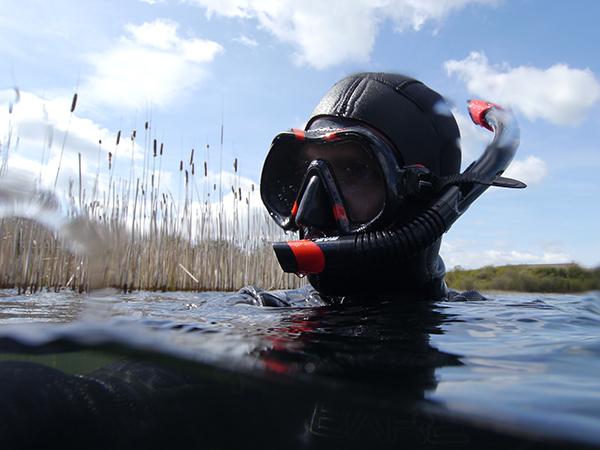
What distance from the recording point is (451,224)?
244cm

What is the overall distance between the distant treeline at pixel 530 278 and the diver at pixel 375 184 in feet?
1.70

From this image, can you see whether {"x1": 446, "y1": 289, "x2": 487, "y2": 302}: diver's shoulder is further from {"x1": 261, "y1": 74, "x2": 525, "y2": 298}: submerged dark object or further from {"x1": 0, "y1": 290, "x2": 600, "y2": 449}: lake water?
{"x1": 0, "y1": 290, "x2": 600, "y2": 449}: lake water

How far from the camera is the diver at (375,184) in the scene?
2.22 m

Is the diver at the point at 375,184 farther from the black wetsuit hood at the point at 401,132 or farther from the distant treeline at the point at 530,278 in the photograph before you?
the distant treeline at the point at 530,278

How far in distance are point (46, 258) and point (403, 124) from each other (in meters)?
4.83

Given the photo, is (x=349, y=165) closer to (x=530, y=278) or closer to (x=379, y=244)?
(x=379, y=244)

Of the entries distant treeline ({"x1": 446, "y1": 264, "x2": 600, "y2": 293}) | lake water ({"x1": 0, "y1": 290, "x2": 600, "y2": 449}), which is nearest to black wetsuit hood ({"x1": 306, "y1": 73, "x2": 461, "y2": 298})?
lake water ({"x1": 0, "y1": 290, "x2": 600, "y2": 449})

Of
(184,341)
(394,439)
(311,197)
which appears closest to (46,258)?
(311,197)

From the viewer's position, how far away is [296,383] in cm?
136

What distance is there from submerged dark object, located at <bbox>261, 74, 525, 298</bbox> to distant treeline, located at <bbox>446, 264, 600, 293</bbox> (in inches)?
21.9

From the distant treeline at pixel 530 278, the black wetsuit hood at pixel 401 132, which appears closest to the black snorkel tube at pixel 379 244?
the black wetsuit hood at pixel 401 132

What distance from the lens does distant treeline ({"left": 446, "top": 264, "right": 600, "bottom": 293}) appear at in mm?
2404

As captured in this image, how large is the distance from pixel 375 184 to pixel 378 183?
0.02m

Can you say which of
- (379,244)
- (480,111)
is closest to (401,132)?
(379,244)
